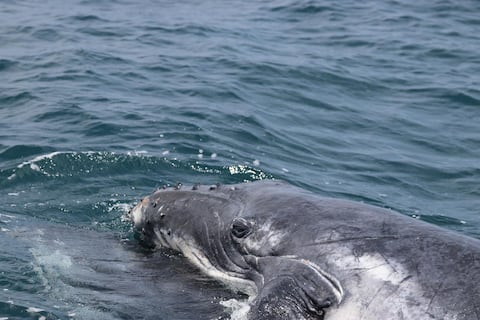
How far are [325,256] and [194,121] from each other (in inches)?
406

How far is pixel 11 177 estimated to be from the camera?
14.2 metres

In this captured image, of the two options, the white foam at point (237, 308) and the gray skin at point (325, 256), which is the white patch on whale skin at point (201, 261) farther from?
the white foam at point (237, 308)

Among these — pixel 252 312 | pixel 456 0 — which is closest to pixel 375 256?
pixel 252 312

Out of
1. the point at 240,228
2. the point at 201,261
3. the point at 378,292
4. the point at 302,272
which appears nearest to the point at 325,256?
the point at 302,272

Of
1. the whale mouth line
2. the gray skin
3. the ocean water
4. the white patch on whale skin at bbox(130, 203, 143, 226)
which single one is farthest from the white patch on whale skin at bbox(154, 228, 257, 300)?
the white patch on whale skin at bbox(130, 203, 143, 226)

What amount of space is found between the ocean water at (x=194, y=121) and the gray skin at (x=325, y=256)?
45 cm

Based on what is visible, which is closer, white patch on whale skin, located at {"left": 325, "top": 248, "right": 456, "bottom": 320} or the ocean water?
white patch on whale skin, located at {"left": 325, "top": 248, "right": 456, "bottom": 320}

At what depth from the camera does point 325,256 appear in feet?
26.6

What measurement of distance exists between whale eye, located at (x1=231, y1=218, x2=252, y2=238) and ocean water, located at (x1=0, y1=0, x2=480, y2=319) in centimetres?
58

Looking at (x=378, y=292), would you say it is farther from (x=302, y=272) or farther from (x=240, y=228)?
(x=240, y=228)

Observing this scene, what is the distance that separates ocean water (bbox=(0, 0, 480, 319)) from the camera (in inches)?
393

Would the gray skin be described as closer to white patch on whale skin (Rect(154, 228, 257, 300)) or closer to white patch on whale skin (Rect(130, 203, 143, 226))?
white patch on whale skin (Rect(154, 228, 257, 300))

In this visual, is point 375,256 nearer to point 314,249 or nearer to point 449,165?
point 314,249

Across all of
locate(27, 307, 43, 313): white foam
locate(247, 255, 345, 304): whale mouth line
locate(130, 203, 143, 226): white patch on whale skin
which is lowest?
locate(27, 307, 43, 313): white foam
